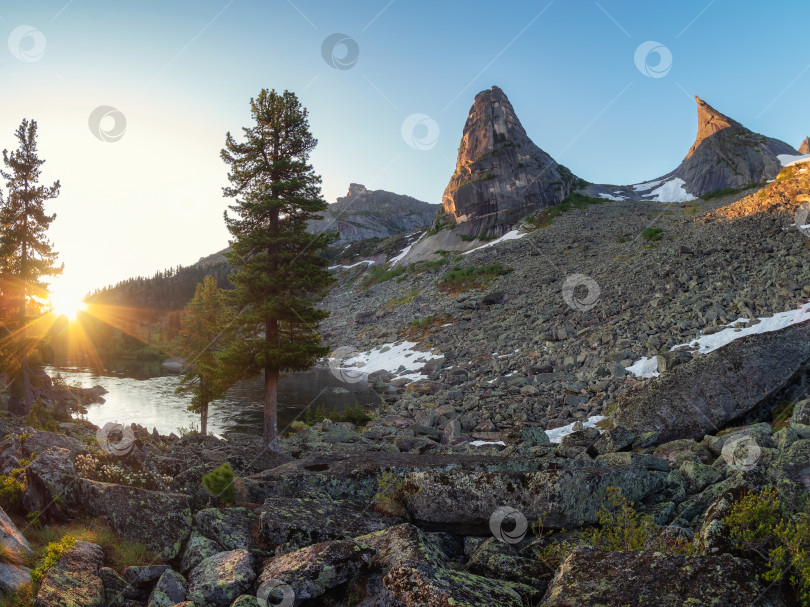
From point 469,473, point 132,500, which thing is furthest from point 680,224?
point 132,500

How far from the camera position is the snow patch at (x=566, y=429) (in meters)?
18.8

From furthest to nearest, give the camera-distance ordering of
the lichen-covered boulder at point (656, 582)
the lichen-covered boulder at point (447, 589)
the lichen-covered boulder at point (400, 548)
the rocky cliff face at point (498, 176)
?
the rocky cliff face at point (498, 176), the lichen-covered boulder at point (400, 548), the lichen-covered boulder at point (447, 589), the lichen-covered boulder at point (656, 582)

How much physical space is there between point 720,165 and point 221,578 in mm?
121347

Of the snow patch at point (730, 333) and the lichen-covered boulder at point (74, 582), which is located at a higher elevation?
the snow patch at point (730, 333)

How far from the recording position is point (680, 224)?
2101 inches

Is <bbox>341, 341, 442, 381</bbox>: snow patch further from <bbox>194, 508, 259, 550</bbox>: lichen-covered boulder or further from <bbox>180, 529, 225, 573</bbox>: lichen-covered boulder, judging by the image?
<bbox>180, 529, 225, 573</bbox>: lichen-covered boulder

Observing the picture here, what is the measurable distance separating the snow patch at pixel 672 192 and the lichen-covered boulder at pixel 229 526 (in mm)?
111503

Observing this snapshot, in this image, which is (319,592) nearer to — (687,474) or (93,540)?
(93,540)

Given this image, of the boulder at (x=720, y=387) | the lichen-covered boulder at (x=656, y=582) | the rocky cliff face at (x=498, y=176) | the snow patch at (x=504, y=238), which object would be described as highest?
the rocky cliff face at (x=498, y=176)

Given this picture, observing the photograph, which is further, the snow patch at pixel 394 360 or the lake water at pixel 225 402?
the snow patch at pixel 394 360

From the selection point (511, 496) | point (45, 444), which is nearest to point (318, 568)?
point (511, 496)

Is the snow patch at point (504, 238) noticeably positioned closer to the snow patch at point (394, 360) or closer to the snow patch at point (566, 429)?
the snow patch at point (394, 360)

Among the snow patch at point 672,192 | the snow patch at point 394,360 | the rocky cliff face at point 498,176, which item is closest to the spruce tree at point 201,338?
the snow patch at point 394,360

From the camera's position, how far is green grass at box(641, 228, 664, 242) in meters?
50.5
